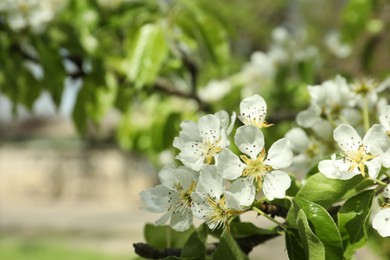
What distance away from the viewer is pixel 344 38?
8.08 feet

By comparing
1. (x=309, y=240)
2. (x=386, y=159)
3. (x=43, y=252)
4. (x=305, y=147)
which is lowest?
(x=309, y=240)

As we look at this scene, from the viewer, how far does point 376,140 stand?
900mm

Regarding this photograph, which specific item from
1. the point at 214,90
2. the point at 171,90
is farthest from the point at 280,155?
the point at 214,90

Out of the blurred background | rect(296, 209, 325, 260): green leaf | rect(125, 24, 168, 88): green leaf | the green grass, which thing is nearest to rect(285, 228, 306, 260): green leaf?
rect(296, 209, 325, 260): green leaf

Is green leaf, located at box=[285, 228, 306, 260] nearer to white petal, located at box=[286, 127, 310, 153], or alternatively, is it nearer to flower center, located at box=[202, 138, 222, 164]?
flower center, located at box=[202, 138, 222, 164]

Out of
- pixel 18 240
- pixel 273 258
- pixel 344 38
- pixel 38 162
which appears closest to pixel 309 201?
pixel 344 38

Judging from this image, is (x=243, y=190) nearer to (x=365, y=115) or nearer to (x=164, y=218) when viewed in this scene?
(x=164, y=218)

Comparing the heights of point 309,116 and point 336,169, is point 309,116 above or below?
above

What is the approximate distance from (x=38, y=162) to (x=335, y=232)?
15981 mm

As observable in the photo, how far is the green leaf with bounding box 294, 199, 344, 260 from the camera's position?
0.81 metres

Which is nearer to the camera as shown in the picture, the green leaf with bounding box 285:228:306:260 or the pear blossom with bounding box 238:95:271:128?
the green leaf with bounding box 285:228:306:260

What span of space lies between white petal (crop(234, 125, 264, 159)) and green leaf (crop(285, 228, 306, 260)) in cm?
13

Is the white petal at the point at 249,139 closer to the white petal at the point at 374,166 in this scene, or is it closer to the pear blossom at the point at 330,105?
the white petal at the point at 374,166

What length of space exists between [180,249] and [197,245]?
0.22 feet
